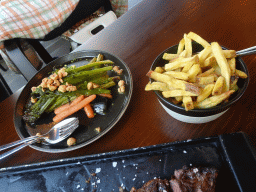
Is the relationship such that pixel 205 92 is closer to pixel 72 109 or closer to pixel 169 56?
pixel 169 56

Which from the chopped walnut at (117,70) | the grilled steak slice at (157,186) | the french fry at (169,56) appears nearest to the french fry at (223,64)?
the french fry at (169,56)

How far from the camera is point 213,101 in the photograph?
0.91 meters

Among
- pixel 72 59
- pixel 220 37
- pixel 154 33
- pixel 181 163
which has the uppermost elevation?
pixel 72 59

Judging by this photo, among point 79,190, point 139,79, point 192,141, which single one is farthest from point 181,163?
point 139,79

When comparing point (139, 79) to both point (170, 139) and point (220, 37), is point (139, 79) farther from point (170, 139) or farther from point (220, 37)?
point (220, 37)

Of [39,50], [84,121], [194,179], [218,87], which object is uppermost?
[39,50]

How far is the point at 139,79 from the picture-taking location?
1.49 meters

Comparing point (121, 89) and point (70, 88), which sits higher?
point (70, 88)

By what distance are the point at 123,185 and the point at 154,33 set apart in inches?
52.3

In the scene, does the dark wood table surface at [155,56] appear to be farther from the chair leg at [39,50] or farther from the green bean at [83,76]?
the chair leg at [39,50]

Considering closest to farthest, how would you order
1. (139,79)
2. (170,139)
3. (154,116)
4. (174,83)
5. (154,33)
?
1. (174,83)
2. (170,139)
3. (154,116)
4. (139,79)
5. (154,33)

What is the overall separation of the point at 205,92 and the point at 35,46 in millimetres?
2113

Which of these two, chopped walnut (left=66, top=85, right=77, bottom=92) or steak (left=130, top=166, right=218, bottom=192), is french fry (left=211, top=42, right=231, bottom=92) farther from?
chopped walnut (left=66, top=85, right=77, bottom=92)

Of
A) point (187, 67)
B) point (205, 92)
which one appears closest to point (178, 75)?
point (187, 67)
